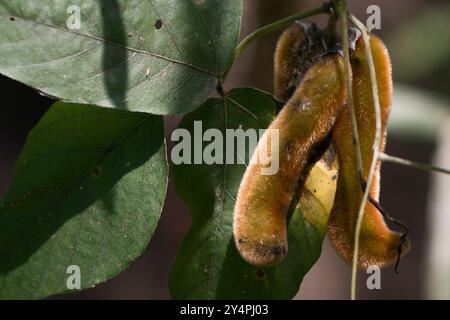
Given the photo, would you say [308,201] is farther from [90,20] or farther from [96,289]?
[96,289]

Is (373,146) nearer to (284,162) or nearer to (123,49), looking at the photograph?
(284,162)

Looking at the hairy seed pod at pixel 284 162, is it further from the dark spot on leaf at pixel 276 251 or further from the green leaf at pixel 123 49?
the green leaf at pixel 123 49

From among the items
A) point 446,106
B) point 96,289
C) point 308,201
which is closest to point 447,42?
point 446,106

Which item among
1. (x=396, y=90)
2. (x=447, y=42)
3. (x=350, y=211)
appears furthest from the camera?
(x=447, y=42)

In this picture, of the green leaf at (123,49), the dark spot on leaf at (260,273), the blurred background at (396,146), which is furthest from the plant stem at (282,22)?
the blurred background at (396,146)

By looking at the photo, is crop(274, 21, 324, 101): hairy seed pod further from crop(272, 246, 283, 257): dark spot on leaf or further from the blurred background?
the blurred background

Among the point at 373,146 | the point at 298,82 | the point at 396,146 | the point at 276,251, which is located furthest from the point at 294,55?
the point at 396,146
